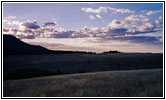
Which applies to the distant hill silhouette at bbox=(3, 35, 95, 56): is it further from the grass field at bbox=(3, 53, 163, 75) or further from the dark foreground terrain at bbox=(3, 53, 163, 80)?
the dark foreground terrain at bbox=(3, 53, 163, 80)

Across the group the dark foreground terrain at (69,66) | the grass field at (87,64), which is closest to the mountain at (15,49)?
the grass field at (87,64)

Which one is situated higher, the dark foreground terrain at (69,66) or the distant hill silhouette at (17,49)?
the distant hill silhouette at (17,49)

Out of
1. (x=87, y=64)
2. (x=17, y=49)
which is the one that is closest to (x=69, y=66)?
(x=87, y=64)

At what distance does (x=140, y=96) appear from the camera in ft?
31.9

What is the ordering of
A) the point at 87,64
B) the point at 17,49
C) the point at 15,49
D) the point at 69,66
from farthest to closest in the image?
1. the point at 17,49
2. the point at 15,49
3. the point at 87,64
4. the point at 69,66

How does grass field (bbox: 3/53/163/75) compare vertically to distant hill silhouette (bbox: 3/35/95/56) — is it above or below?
below

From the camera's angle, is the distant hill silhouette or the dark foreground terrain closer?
the dark foreground terrain

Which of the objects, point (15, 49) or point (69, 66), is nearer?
point (69, 66)

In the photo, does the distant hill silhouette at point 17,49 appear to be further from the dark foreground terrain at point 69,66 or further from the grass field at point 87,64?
the dark foreground terrain at point 69,66

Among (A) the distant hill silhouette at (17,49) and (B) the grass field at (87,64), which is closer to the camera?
(B) the grass field at (87,64)

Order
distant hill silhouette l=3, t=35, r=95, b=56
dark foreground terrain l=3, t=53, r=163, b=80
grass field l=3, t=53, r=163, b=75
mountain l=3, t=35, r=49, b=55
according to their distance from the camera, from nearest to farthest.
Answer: dark foreground terrain l=3, t=53, r=163, b=80 < grass field l=3, t=53, r=163, b=75 < distant hill silhouette l=3, t=35, r=95, b=56 < mountain l=3, t=35, r=49, b=55

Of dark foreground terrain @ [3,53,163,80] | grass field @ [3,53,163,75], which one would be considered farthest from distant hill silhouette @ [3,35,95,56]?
dark foreground terrain @ [3,53,163,80]

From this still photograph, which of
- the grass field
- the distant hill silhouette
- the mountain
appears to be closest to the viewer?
the grass field

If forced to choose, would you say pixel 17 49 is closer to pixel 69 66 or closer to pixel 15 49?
pixel 15 49
